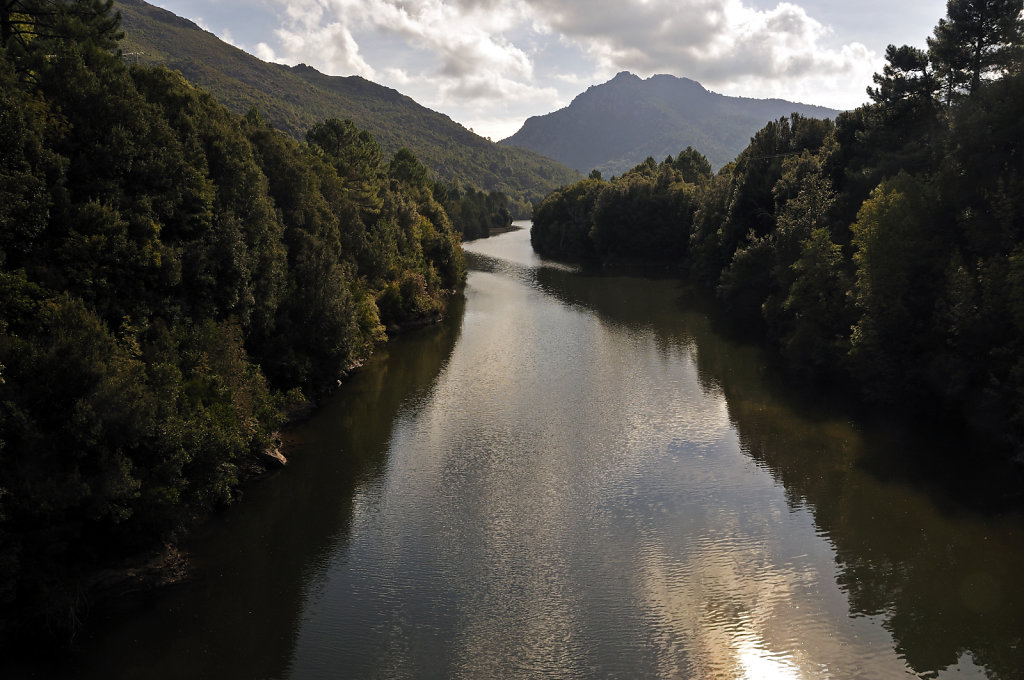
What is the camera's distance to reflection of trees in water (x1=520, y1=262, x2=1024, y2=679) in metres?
20.7

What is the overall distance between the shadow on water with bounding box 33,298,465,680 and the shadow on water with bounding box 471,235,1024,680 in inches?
734

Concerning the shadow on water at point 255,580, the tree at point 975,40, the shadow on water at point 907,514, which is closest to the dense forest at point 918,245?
the tree at point 975,40

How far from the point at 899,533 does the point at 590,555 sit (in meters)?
12.1

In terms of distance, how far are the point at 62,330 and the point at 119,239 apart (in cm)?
460

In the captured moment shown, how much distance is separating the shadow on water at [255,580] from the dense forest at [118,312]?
150 centimetres

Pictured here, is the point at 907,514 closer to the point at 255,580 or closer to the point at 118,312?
the point at 255,580

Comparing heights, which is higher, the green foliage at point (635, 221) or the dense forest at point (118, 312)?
the green foliage at point (635, 221)

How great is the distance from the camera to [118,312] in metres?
24.9

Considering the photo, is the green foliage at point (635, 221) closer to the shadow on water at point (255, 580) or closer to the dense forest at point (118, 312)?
the dense forest at point (118, 312)

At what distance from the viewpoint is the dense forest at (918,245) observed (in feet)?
109

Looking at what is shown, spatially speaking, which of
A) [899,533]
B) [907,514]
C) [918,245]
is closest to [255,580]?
[899,533]

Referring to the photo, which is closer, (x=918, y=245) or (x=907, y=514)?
(x=907, y=514)

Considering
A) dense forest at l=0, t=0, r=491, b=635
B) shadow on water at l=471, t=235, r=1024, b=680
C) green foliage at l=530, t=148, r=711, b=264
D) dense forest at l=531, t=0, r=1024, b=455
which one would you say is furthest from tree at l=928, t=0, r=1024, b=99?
green foliage at l=530, t=148, r=711, b=264

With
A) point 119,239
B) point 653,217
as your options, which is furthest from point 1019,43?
point 653,217
